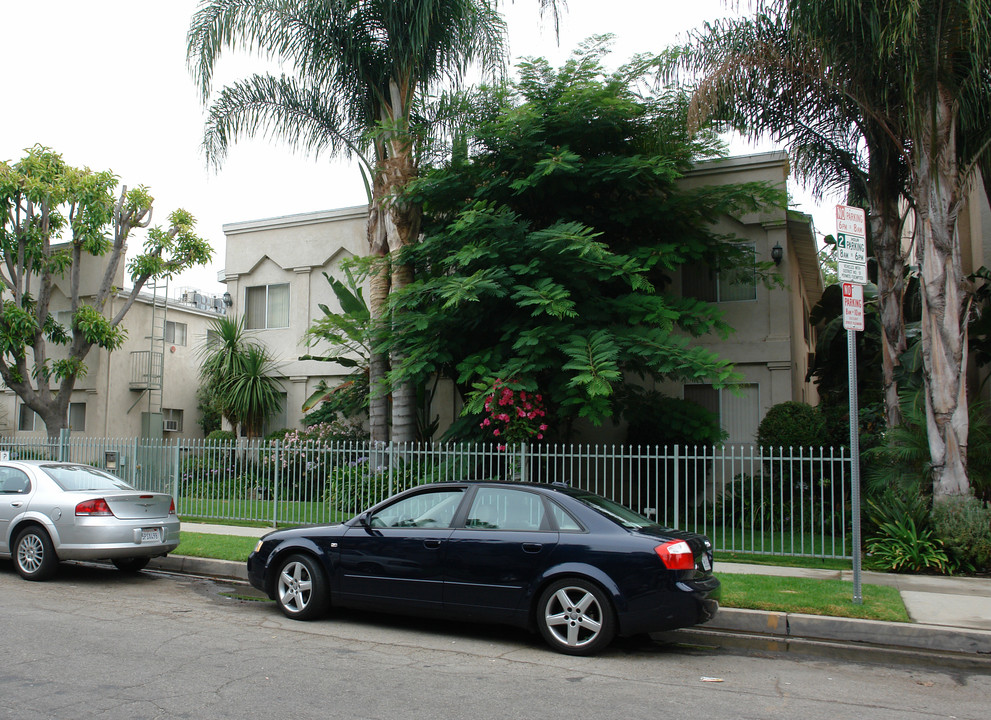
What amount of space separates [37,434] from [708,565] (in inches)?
965

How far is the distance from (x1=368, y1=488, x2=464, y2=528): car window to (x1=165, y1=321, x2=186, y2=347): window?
2167 centimetres

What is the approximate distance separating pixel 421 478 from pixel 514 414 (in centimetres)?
220

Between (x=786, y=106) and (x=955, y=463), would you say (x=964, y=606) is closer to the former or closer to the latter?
(x=955, y=463)

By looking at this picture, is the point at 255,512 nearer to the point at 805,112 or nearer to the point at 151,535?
the point at 151,535

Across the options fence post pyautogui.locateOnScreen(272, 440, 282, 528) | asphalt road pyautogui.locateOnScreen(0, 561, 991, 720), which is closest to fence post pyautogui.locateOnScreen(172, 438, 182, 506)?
fence post pyautogui.locateOnScreen(272, 440, 282, 528)

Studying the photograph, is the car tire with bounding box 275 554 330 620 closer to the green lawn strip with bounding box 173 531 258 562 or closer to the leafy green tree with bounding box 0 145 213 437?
the green lawn strip with bounding box 173 531 258 562

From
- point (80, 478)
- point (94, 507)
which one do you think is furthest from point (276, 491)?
point (94, 507)

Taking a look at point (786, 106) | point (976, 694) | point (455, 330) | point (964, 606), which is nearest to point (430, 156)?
point (455, 330)

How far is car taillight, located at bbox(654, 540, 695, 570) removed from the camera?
6.49 meters

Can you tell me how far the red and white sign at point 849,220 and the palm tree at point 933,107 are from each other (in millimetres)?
3188

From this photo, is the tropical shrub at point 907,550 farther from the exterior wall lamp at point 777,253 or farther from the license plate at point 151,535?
the license plate at point 151,535

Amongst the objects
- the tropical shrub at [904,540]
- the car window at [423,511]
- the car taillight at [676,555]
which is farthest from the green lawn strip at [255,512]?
the car taillight at [676,555]

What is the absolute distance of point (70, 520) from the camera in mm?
9570

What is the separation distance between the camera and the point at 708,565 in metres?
7.09
